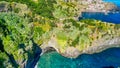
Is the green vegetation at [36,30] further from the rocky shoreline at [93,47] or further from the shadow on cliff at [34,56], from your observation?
the rocky shoreline at [93,47]

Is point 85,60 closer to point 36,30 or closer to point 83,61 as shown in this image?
point 83,61

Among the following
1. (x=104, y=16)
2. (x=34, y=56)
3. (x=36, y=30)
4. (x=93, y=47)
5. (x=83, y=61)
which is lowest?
(x=104, y=16)

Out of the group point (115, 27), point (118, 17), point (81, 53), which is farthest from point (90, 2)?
point (81, 53)

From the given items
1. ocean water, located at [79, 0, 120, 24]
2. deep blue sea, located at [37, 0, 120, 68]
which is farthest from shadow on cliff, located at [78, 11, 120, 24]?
deep blue sea, located at [37, 0, 120, 68]

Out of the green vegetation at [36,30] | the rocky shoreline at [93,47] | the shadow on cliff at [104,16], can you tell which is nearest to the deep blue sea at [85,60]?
the rocky shoreline at [93,47]

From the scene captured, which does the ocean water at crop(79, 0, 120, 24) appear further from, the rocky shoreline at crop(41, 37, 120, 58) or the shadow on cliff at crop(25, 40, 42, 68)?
the shadow on cliff at crop(25, 40, 42, 68)

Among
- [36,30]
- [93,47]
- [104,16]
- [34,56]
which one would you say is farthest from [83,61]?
[104,16]
